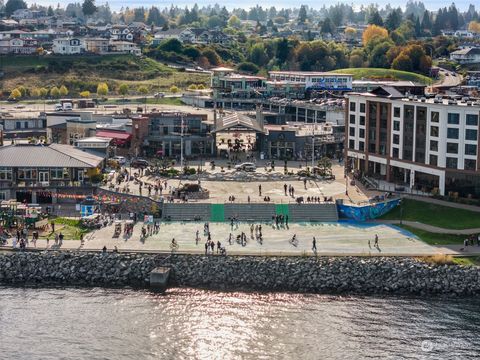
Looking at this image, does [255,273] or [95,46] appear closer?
[255,273]

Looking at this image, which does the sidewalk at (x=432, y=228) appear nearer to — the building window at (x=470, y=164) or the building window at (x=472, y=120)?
the building window at (x=470, y=164)

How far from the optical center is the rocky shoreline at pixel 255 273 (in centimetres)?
6400

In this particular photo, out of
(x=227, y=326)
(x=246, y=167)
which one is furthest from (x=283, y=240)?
(x=246, y=167)

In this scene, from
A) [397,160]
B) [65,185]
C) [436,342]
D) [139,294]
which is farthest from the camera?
[397,160]

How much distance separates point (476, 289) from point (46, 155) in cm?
4114

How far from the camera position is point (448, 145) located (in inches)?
3255

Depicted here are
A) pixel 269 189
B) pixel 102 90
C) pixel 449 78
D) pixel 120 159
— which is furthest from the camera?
pixel 449 78

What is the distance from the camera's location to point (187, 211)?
77.2m

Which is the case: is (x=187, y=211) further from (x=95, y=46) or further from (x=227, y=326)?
(x=95, y=46)

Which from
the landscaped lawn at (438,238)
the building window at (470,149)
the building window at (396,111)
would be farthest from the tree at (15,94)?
the landscaped lawn at (438,238)

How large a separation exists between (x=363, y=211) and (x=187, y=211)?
1480 cm

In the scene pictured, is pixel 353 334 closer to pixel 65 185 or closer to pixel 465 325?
pixel 465 325

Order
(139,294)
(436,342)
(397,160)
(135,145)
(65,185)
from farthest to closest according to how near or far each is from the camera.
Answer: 1. (135,145)
2. (397,160)
3. (65,185)
4. (139,294)
5. (436,342)

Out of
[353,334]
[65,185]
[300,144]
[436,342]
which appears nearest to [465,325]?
[436,342]
